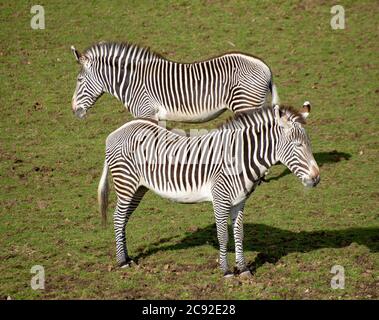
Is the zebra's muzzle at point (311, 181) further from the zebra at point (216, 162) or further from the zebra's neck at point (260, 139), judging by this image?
the zebra's neck at point (260, 139)

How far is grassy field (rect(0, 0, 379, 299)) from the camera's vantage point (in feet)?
38.1

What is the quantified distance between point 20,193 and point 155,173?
15.9ft

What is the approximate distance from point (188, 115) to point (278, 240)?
13.0ft

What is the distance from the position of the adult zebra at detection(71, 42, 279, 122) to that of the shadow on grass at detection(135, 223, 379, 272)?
316 cm

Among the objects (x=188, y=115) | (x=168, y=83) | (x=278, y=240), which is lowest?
(x=278, y=240)

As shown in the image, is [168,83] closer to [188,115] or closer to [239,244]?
[188,115]

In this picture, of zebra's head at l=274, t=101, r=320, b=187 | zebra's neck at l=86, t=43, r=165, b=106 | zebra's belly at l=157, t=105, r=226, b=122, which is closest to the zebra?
zebra's head at l=274, t=101, r=320, b=187

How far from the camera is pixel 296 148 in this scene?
11078mm

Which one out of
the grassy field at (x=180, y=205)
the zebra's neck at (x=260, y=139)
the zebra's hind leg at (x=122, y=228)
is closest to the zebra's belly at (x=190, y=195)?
the zebra's hind leg at (x=122, y=228)

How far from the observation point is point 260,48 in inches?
901

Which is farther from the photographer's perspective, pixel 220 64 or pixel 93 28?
pixel 93 28

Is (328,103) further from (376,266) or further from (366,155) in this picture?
(376,266)

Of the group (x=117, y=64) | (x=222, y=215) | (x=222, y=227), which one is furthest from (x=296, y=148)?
(x=117, y=64)

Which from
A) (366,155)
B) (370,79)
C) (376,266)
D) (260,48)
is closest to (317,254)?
(376,266)
